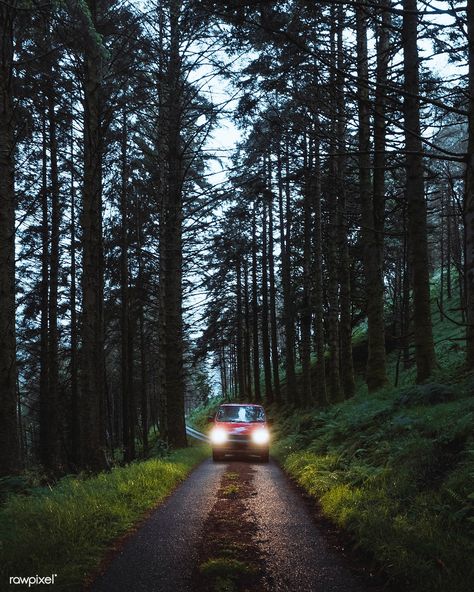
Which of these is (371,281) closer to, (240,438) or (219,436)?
(240,438)

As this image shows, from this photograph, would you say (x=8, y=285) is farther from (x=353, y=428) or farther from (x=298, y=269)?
(x=298, y=269)

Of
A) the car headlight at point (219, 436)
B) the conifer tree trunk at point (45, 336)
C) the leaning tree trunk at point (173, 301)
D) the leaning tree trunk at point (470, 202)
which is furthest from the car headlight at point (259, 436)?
the conifer tree trunk at point (45, 336)

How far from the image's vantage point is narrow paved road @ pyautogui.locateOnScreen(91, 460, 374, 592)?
3.83 meters

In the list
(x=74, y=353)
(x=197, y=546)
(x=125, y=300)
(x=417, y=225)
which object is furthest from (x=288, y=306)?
(x=197, y=546)

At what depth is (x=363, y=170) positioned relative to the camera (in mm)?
13297

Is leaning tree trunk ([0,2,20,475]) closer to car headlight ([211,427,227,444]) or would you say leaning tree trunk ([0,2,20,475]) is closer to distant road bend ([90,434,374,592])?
distant road bend ([90,434,374,592])

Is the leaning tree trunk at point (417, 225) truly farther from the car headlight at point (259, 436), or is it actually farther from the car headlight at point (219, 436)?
the car headlight at point (219, 436)

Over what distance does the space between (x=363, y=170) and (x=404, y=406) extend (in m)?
8.09

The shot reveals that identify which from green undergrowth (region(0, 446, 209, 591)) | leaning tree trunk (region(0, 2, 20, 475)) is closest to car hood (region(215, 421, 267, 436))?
green undergrowth (region(0, 446, 209, 591))

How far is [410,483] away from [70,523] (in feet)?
13.6

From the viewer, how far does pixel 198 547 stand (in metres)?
4.76

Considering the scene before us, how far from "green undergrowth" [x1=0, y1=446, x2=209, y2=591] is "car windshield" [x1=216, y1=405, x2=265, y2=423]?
18.9 ft

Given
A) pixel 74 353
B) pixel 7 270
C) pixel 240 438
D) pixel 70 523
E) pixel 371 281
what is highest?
pixel 371 281

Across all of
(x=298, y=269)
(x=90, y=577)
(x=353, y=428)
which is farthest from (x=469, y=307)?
(x=298, y=269)
